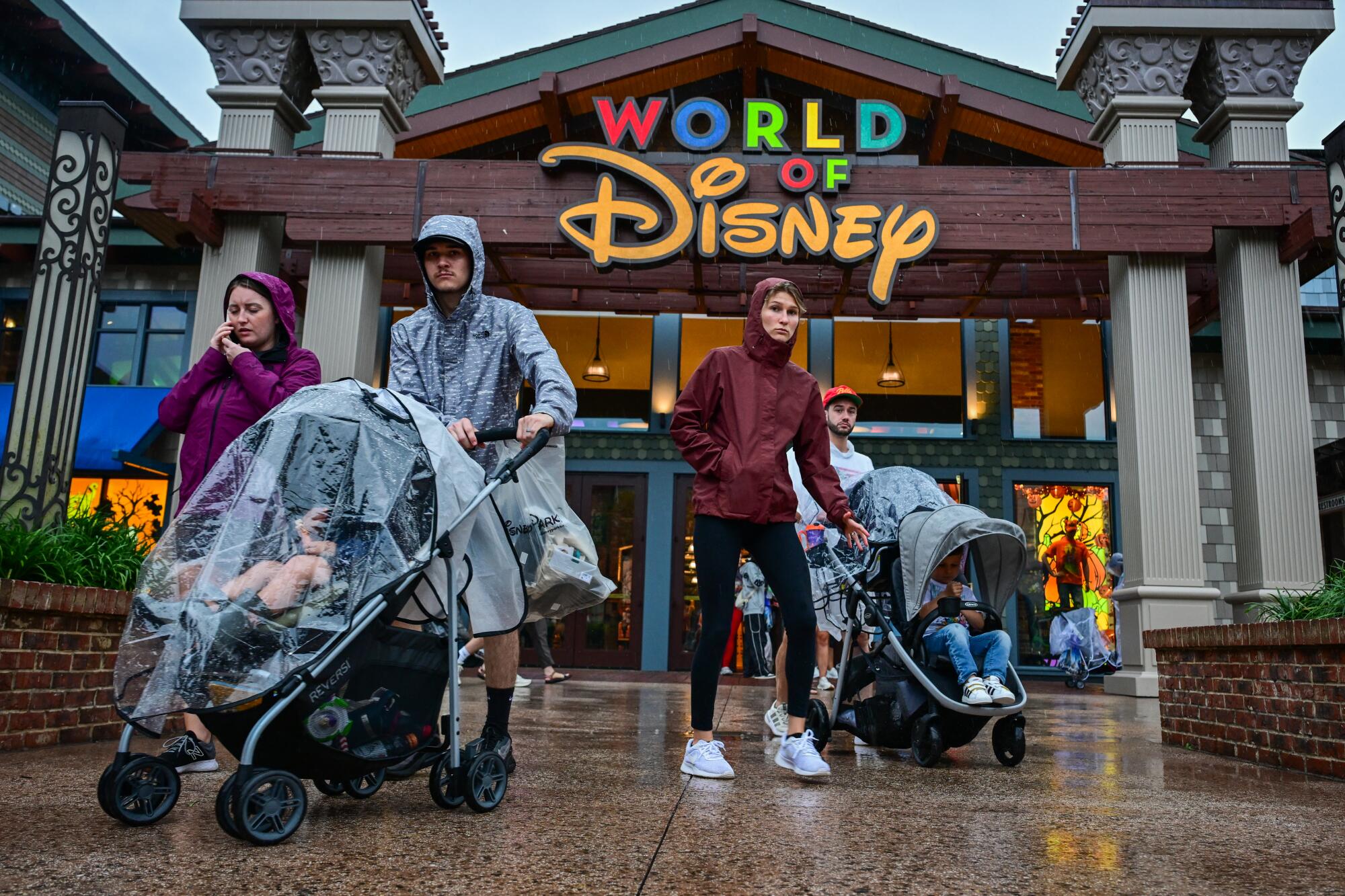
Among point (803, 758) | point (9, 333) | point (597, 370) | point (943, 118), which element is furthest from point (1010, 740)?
point (9, 333)

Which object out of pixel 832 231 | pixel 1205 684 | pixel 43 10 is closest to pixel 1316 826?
pixel 1205 684

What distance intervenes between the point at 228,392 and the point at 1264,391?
33.7 feet

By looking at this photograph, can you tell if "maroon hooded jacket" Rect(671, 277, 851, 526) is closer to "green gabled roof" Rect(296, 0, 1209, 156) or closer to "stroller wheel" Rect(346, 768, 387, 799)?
"stroller wheel" Rect(346, 768, 387, 799)

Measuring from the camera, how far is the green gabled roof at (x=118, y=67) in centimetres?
1702

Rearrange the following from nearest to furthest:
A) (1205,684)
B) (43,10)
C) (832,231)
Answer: (1205,684) → (832,231) → (43,10)

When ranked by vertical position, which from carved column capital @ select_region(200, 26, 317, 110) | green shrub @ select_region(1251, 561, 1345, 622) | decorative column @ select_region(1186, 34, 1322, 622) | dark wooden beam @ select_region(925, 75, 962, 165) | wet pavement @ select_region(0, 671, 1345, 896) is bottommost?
wet pavement @ select_region(0, 671, 1345, 896)

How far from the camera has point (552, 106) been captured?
14.7 m

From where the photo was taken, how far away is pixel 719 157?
36.2 ft

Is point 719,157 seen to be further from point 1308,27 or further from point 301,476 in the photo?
point 301,476

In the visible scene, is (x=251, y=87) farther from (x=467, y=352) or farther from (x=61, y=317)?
(x=467, y=352)

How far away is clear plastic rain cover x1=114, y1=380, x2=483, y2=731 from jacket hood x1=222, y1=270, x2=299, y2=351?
1.09 m

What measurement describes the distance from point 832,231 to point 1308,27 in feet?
18.7

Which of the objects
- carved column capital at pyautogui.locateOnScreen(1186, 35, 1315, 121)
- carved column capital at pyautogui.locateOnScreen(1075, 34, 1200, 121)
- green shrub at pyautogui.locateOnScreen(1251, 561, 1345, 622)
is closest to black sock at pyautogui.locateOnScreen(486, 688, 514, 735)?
green shrub at pyautogui.locateOnScreen(1251, 561, 1345, 622)

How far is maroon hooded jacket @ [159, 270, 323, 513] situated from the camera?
12.3 ft
